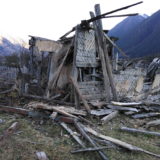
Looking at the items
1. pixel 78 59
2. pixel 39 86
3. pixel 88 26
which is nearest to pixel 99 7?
pixel 88 26

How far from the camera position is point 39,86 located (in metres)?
8.59

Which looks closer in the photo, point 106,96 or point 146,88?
point 106,96

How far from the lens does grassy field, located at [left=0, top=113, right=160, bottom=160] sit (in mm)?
3520

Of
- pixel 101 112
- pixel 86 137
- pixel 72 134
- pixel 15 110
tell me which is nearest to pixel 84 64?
pixel 101 112

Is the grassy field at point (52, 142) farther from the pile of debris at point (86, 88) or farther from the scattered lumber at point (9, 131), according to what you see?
the pile of debris at point (86, 88)

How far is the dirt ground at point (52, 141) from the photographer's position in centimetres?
353

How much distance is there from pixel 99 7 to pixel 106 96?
4.07m

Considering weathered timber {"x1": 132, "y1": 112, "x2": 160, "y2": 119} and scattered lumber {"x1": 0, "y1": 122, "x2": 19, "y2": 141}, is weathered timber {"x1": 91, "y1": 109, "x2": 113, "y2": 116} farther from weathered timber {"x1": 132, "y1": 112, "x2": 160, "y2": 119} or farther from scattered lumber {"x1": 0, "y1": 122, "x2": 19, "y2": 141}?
scattered lumber {"x1": 0, "y1": 122, "x2": 19, "y2": 141}

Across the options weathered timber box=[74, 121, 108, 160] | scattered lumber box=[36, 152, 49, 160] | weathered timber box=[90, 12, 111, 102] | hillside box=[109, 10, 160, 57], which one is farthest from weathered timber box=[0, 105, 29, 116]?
hillside box=[109, 10, 160, 57]

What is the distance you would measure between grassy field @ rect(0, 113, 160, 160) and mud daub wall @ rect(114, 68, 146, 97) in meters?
3.47

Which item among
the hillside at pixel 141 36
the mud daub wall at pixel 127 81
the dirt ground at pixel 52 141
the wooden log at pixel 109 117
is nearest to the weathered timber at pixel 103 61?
the mud daub wall at pixel 127 81

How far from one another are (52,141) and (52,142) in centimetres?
6

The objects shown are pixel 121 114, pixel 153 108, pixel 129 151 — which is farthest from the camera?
pixel 153 108

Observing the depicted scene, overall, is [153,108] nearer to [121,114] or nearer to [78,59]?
[121,114]
